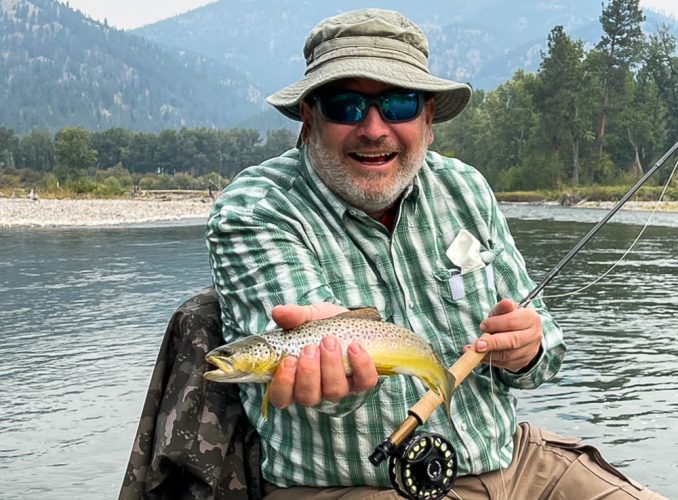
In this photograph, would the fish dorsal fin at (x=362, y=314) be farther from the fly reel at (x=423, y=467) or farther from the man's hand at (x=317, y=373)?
the fly reel at (x=423, y=467)

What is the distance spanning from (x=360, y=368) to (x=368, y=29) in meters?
1.15

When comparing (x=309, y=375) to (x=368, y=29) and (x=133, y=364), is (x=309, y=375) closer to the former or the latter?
(x=368, y=29)

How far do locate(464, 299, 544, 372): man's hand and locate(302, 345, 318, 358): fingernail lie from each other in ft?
2.13

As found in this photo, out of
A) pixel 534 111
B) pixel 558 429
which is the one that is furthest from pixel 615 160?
pixel 558 429

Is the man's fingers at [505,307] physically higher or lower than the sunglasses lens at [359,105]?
lower

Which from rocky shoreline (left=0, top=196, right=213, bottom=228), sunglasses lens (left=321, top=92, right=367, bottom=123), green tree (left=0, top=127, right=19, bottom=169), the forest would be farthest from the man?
green tree (left=0, top=127, right=19, bottom=169)

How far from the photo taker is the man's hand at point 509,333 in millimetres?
2561

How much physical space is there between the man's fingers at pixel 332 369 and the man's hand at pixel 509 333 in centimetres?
60

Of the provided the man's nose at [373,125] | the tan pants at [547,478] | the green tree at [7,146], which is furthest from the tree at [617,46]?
the green tree at [7,146]

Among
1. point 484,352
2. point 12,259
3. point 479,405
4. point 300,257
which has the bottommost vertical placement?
point 12,259

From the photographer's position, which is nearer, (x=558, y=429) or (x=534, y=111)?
(x=558, y=429)

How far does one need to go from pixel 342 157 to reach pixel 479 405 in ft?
2.87

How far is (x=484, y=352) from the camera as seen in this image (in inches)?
100

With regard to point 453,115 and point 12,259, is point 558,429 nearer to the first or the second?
point 453,115
